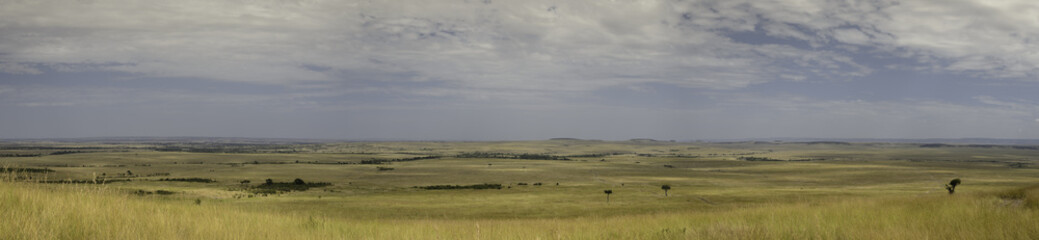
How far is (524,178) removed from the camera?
116 m

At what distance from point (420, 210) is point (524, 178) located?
214 ft

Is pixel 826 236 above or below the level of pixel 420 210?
above

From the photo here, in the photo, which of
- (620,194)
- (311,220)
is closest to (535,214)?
(620,194)

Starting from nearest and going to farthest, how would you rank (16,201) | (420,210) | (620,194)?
1. (16,201)
2. (420,210)
3. (620,194)

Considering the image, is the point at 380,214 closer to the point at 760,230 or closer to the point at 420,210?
the point at 420,210

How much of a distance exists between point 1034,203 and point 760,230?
7.89 meters

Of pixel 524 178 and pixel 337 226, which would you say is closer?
pixel 337 226

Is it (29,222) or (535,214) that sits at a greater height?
(29,222)

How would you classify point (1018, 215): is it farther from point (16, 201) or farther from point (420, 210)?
point (420, 210)

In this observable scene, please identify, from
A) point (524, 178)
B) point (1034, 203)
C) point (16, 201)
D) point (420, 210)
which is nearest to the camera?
point (16, 201)

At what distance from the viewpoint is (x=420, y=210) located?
2013 inches

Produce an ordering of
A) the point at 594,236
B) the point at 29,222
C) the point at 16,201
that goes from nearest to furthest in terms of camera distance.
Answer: the point at 29,222
the point at 16,201
the point at 594,236

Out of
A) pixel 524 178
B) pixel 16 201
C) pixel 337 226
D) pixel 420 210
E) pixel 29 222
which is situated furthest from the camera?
pixel 524 178

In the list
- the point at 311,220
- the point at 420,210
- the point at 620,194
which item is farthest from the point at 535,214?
the point at 311,220
